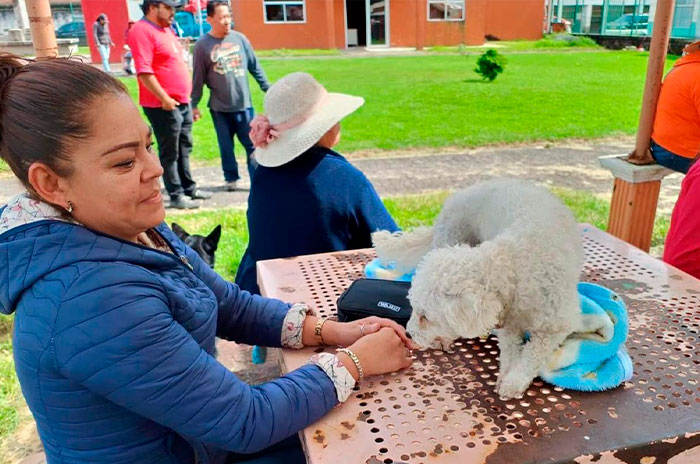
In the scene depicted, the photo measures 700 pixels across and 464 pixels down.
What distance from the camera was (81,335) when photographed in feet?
3.44

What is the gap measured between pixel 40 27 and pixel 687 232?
278cm

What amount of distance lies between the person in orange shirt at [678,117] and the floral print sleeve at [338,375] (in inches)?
123

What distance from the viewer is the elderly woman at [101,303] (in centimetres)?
107

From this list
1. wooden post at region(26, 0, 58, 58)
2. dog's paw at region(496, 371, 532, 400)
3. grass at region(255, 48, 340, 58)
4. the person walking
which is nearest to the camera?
dog's paw at region(496, 371, 532, 400)

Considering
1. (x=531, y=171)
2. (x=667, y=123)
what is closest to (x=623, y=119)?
(x=531, y=171)

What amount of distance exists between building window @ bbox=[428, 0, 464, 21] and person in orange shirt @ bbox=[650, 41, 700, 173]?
23.1m

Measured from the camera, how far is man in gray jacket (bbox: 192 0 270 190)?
18.6ft

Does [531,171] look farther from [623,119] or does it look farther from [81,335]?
[81,335]

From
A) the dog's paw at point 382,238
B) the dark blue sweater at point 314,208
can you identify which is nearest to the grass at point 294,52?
the dark blue sweater at point 314,208

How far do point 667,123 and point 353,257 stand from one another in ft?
8.91

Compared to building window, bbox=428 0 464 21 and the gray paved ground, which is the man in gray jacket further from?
building window, bbox=428 0 464 21

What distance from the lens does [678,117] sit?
3.72m

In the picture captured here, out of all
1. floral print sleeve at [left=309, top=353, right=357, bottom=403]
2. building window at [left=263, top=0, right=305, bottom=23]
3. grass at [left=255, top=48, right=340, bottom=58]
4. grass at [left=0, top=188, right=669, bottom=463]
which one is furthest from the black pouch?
building window at [left=263, top=0, right=305, bottom=23]

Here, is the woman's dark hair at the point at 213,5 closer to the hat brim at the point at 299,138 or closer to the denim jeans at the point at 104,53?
the hat brim at the point at 299,138
